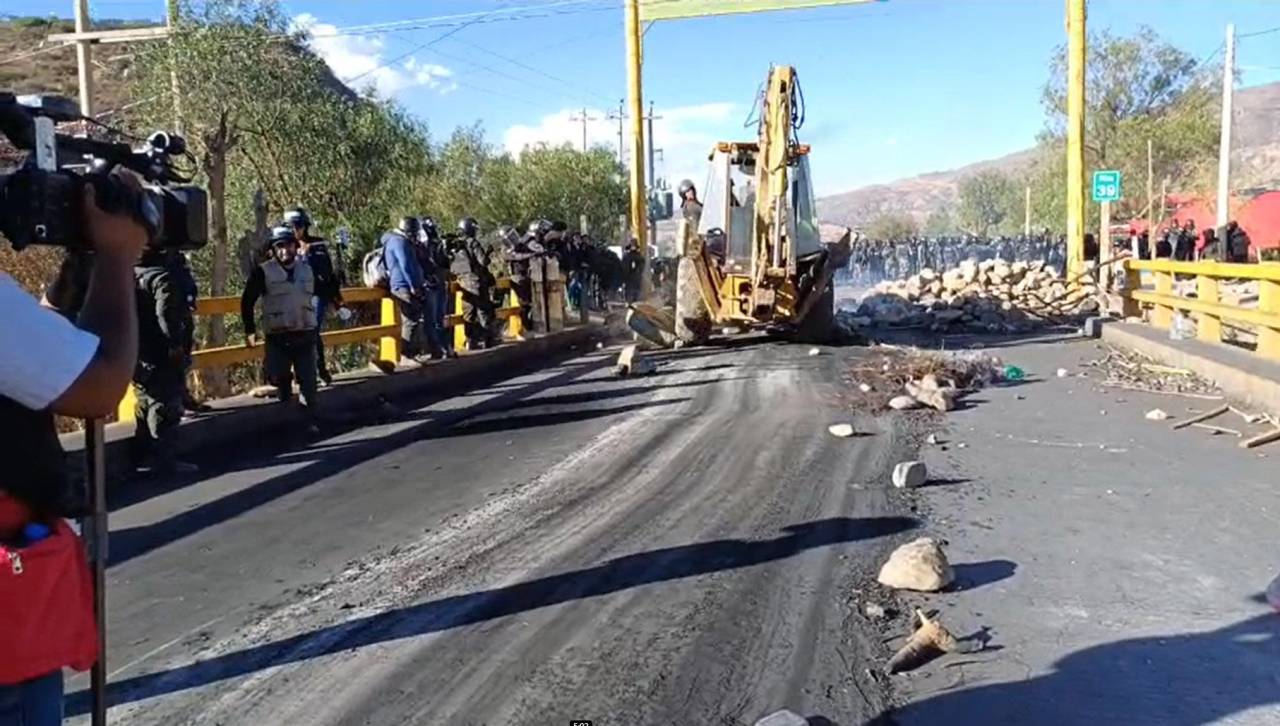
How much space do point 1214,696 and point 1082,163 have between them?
2071cm

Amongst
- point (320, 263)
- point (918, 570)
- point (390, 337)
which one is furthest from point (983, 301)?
point (918, 570)

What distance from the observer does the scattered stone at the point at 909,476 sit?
7276mm

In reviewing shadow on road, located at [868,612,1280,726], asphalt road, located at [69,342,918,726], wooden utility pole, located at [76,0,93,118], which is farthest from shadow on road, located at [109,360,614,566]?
wooden utility pole, located at [76,0,93,118]

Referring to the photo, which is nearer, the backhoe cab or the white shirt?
the white shirt

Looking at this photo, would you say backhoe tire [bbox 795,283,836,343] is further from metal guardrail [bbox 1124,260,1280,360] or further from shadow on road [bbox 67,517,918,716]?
shadow on road [bbox 67,517,918,716]

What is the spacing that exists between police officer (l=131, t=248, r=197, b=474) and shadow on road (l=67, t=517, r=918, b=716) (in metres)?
3.84

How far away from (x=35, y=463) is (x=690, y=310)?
15.2 m

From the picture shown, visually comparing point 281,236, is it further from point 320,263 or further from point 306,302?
point 320,263

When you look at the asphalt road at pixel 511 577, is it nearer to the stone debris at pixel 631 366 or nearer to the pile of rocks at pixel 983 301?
the stone debris at pixel 631 366

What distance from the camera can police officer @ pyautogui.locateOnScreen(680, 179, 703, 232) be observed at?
17578 millimetres

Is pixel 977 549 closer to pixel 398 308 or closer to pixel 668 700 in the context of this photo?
pixel 668 700

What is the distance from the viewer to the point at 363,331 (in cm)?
1268

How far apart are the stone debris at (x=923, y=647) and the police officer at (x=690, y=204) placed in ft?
43.1

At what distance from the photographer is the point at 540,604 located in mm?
5164
